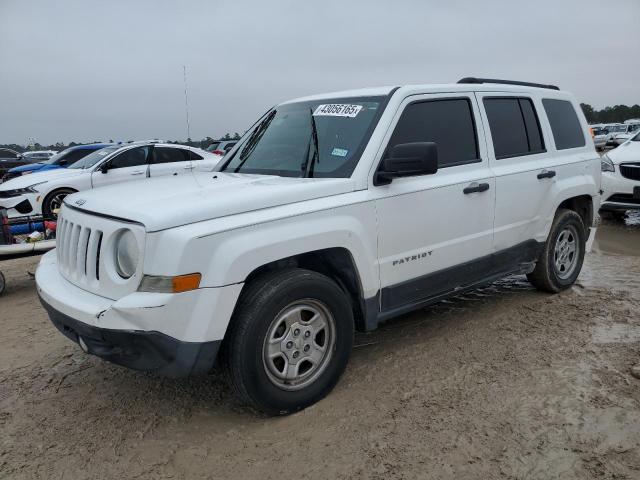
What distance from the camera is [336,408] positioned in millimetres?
3205

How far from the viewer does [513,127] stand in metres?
4.55

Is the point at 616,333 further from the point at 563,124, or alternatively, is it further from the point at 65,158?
the point at 65,158

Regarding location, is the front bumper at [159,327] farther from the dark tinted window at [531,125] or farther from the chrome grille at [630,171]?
the chrome grille at [630,171]

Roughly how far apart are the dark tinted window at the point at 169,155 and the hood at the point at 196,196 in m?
8.43

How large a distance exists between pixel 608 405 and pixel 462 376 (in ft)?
2.86

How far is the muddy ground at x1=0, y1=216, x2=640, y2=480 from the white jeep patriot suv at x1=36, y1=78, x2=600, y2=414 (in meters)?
0.36

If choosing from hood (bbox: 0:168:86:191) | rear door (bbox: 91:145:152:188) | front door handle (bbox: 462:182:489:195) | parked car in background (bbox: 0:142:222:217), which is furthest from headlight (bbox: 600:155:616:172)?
hood (bbox: 0:168:86:191)

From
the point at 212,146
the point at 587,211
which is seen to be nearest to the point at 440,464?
the point at 587,211

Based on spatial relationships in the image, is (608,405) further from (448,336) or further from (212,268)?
(212,268)

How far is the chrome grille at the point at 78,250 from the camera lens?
9.61ft

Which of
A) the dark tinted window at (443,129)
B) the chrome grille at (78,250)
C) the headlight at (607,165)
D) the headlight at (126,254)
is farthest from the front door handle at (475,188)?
the headlight at (607,165)

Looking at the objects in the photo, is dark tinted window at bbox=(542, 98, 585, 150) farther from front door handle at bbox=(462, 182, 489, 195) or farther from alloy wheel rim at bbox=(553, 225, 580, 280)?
front door handle at bbox=(462, 182, 489, 195)

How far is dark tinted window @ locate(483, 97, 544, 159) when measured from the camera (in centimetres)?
435

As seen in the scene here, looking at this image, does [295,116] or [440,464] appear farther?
[295,116]
